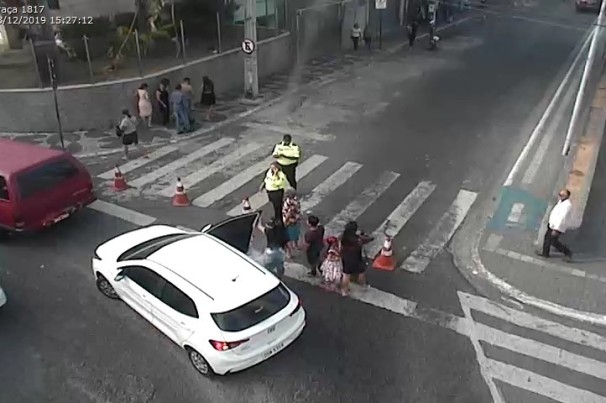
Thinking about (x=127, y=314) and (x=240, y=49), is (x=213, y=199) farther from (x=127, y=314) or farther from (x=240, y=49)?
(x=240, y=49)

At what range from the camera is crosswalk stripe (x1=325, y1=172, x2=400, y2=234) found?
504 inches

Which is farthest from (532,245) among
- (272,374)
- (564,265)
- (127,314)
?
(127,314)

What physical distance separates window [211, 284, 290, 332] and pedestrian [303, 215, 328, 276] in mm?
1943

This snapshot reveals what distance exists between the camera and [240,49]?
22.5 m

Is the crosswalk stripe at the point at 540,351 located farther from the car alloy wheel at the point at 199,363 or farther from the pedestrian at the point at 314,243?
the car alloy wheel at the point at 199,363

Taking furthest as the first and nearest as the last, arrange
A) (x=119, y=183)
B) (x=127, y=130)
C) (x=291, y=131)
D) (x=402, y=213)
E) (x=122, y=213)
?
(x=291, y=131) → (x=127, y=130) → (x=119, y=183) → (x=402, y=213) → (x=122, y=213)

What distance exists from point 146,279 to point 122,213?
175 inches

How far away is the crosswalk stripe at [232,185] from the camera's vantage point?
13.8 metres

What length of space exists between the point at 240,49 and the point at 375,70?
6148mm

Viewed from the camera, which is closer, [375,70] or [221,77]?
[221,77]

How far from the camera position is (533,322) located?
984cm

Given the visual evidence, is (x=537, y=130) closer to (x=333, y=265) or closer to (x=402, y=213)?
(x=402, y=213)

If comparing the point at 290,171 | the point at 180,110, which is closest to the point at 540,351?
the point at 290,171

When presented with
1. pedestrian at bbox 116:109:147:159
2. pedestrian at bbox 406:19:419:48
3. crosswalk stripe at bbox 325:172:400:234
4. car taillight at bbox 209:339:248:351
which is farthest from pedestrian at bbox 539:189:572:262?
pedestrian at bbox 406:19:419:48
